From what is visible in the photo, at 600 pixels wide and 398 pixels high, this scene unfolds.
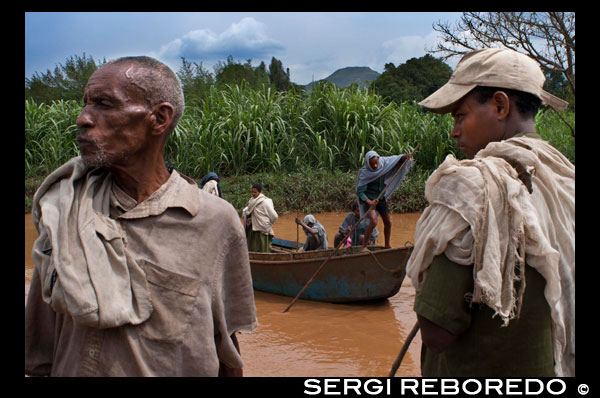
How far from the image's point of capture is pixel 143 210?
4.82 ft

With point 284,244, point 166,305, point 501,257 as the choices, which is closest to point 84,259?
point 166,305

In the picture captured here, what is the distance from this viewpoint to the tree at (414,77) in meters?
26.9

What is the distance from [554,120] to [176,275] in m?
19.4

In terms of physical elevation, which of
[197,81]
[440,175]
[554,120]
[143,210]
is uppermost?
[197,81]

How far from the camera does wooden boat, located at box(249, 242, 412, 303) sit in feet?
22.0

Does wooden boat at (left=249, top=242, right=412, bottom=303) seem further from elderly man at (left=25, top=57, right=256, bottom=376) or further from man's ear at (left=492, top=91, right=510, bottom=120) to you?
elderly man at (left=25, top=57, right=256, bottom=376)

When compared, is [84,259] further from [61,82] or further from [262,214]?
[61,82]

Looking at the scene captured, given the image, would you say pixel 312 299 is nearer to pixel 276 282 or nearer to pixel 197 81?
pixel 276 282

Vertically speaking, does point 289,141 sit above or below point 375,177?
above

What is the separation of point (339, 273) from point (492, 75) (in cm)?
556

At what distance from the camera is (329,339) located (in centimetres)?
614

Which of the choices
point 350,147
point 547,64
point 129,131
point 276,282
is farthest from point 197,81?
point 129,131

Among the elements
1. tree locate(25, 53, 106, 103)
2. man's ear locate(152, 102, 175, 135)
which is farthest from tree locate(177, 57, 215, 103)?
man's ear locate(152, 102, 175, 135)

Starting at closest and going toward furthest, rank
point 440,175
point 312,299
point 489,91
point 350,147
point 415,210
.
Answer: point 440,175
point 489,91
point 312,299
point 415,210
point 350,147
